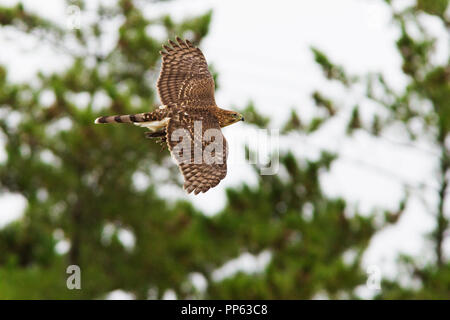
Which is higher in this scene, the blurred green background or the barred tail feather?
the blurred green background

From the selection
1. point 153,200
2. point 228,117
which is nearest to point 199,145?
point 228,117

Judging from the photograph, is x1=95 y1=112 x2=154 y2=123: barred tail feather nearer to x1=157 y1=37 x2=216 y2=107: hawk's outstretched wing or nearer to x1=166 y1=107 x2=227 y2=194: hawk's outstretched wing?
x1=166 y1=107 x2=227 y2=194: hawk's outstretched wing

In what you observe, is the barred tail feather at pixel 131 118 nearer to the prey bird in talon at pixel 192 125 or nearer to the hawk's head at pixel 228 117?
the prey bird in talon at pixel 192 125

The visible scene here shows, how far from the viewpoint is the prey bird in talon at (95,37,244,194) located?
10.1ft

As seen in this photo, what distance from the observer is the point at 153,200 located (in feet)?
52.6

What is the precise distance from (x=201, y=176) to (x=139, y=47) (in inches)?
421

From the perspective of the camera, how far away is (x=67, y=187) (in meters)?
15.1

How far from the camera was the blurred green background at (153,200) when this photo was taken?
40.9 feet

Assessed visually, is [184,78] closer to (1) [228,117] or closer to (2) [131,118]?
(1) [228,117]

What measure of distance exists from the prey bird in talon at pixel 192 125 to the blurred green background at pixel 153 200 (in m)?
6.89

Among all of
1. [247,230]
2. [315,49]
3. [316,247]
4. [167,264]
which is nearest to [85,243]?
[167,264]

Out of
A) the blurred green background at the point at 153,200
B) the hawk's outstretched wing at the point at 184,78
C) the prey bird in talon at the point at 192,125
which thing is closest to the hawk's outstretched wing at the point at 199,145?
the prey bird in talon at the point at 192,125

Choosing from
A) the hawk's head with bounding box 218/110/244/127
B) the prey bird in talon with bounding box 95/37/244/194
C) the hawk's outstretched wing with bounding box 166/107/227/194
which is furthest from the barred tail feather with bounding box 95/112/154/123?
the hawk's head with bounding box 218/110/244/127
